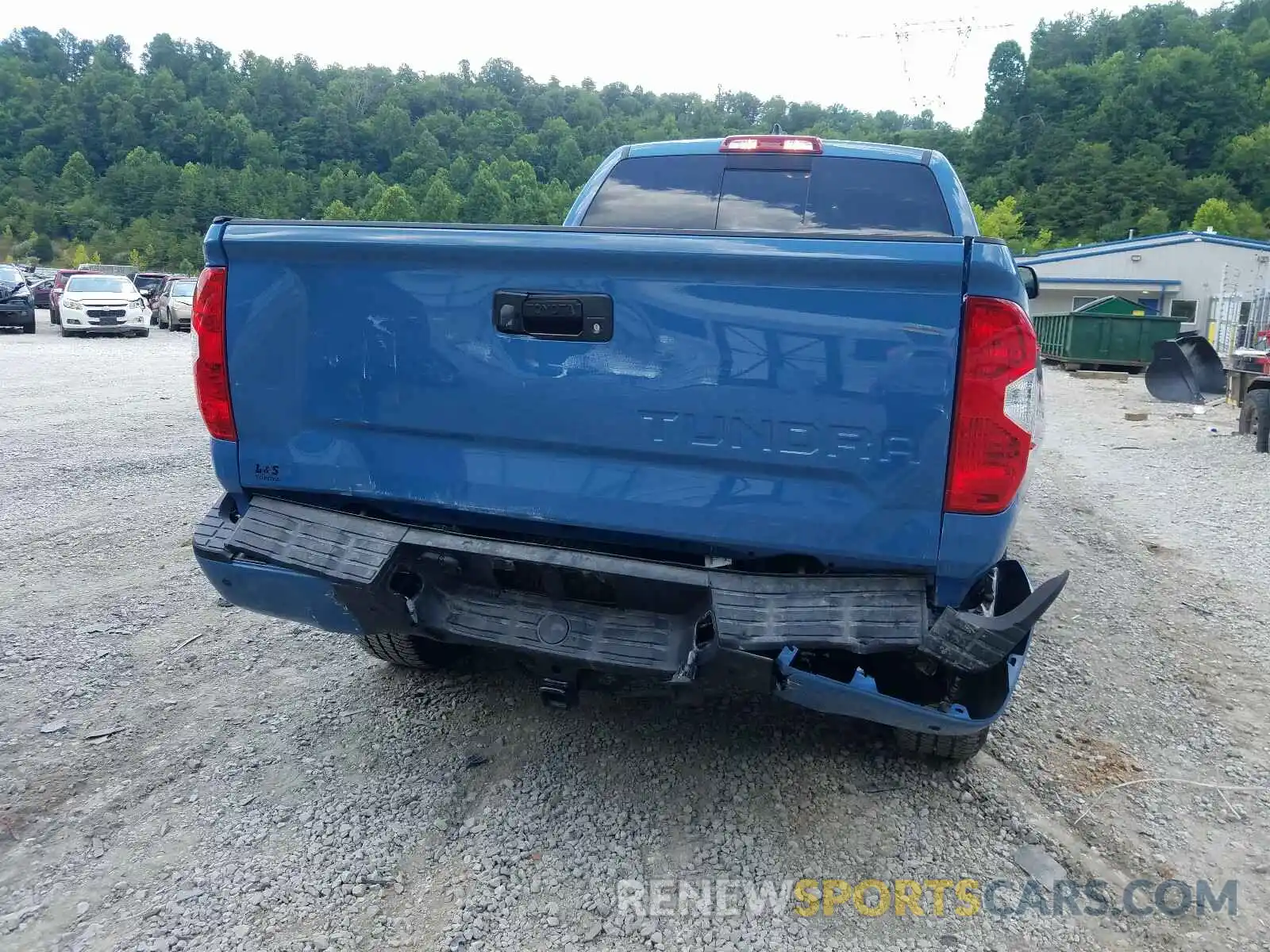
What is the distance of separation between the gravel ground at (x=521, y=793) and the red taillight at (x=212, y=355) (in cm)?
127

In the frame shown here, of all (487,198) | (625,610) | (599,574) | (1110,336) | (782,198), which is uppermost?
(487,198)

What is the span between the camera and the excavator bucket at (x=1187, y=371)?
55.1 ft

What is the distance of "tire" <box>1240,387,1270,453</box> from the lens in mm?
10805

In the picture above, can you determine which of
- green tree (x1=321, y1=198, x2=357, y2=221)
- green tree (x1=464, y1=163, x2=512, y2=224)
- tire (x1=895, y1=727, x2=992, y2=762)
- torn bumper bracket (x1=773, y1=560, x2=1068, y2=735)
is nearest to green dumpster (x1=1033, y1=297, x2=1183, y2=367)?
tire (x1=895, y1=727, x2=992, y2=762)

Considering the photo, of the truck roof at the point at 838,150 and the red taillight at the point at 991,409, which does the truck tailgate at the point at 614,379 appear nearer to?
the red taillight at the point at 991,409

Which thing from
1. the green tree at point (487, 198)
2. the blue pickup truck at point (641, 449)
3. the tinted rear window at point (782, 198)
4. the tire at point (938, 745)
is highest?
the green tree at point (487, 198)

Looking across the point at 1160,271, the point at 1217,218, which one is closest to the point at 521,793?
the point at 1160,271

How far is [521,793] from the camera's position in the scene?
3.08m

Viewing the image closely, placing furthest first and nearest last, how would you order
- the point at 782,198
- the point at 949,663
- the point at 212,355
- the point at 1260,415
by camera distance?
the point at 1260,415 < the point at 782,198 < the point at 212,355 < the point at 949,663

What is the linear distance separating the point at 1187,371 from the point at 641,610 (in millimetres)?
17663

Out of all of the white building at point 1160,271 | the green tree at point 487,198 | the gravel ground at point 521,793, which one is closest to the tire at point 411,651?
the gravel ground at point 521,793

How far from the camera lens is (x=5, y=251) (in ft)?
275

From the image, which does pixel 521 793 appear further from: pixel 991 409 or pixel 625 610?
pixel 991 409

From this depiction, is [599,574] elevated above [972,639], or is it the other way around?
[599,574]
